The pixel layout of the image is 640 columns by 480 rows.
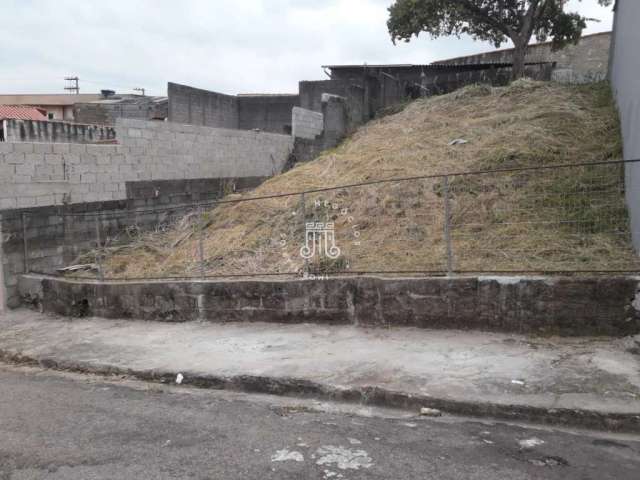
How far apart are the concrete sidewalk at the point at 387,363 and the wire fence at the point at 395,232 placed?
0.81 m

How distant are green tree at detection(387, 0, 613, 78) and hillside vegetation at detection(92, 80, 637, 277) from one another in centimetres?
428

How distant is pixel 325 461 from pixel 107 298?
5.14 meters

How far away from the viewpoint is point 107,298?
290 inches

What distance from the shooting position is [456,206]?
724 cm

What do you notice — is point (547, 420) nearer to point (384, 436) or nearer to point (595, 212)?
point (384, 436)

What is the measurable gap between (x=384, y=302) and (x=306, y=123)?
32.5 ft

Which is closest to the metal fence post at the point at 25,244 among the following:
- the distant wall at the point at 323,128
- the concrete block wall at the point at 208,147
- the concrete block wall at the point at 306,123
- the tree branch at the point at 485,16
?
the concrete block wall at the point at 208,147

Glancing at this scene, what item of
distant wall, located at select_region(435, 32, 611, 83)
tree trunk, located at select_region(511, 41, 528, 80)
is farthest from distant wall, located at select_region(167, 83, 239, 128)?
distant wall, located at select_region(435, 32, 611, 83)

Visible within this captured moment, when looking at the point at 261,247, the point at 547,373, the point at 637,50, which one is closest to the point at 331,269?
the point at 261,247

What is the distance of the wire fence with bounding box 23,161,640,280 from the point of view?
573 centimetres

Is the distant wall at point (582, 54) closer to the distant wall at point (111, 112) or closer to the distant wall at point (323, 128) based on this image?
the distant wall at point (323, 128)

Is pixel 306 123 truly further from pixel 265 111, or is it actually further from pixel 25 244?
pixel 25 244

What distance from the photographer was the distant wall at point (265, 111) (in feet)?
63.9

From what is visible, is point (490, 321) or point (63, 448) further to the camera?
point (490, 321)
